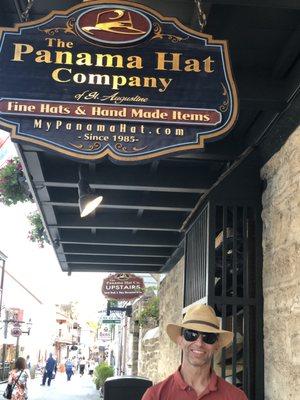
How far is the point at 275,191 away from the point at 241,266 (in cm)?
99

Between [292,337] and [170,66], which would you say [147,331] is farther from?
[170,66]

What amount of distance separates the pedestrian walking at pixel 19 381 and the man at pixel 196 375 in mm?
7383

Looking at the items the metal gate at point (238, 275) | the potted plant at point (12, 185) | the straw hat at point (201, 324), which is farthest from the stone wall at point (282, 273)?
the potted plant at point (12, 185)

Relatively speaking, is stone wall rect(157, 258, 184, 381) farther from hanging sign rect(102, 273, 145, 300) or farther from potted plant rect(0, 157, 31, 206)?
potted plant rect(0, 157, 31, 206)

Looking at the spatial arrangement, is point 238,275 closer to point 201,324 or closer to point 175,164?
point 175,164

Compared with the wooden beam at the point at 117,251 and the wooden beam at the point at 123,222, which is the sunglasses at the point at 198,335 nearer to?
the wooden beam at the point at 123,222

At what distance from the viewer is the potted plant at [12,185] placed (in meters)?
8.00

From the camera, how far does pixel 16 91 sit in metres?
3.35

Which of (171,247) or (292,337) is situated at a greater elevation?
(171,247)

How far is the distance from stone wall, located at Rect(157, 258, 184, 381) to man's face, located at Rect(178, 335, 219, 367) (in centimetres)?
543

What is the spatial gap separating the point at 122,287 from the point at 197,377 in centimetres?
1147

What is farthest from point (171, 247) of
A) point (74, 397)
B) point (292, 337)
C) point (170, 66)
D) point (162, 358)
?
point (74, 397)

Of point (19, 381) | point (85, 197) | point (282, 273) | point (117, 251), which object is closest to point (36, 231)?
point (117, 251)

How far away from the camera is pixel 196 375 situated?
290cm
